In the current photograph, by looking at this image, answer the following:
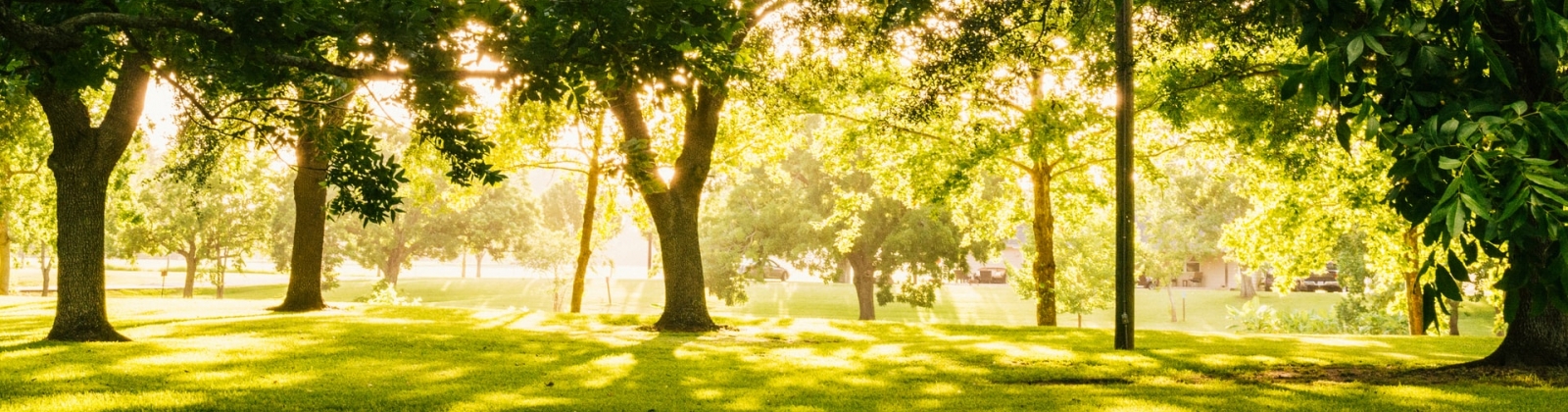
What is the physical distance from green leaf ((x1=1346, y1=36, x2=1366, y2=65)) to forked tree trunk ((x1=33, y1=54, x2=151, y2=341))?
15.4 metres

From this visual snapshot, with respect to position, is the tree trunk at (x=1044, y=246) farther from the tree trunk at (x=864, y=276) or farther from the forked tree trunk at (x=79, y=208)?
the forked tree trunk at (x=79, y=208)

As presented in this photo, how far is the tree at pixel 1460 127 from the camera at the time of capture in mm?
3664

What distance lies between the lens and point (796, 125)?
24438 millimetres

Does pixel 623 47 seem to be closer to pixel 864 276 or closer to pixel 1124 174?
pixel 1124 174

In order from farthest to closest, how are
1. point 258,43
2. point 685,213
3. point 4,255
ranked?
point 4,255
point 685,213
point 258,43

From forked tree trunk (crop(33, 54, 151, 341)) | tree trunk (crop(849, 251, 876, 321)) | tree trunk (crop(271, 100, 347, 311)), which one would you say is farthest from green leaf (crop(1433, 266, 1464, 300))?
tree trunk (crop(849, 251, 876, 321))

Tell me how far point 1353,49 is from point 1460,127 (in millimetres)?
581

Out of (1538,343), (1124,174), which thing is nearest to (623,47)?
(1124,174)

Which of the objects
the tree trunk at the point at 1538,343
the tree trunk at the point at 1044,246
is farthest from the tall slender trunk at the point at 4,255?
the tree trunk at the point at 1538,343

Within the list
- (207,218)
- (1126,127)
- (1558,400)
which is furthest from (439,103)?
(207,218)

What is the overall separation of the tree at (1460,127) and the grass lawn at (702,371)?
198 inches

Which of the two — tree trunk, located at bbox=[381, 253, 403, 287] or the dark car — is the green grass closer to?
the dark car

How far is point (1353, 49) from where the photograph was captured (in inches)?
151

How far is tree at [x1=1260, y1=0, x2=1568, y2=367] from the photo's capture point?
12.0 ft
